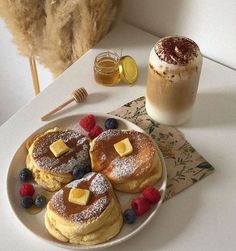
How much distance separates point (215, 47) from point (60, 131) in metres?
0.41

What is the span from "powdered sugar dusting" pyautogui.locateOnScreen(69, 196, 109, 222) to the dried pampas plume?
45 cm

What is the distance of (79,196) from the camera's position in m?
0.75

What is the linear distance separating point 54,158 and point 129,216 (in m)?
0.17

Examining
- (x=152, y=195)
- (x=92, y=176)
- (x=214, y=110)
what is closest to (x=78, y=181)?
(x=92, y=176)

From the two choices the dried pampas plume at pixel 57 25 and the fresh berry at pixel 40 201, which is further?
the dried pampas plume at pixel 57 25

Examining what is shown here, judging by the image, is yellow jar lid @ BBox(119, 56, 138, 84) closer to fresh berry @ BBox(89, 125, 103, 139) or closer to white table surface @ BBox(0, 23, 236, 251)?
white table surface @ BBox(0, 23, 236, 251)

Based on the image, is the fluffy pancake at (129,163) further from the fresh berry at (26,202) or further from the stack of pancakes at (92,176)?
the fresh berry at (26,202)

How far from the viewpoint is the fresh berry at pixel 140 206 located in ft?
2.54

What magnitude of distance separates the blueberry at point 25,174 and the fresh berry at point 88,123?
142 millimetres

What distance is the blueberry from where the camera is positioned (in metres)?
0.82

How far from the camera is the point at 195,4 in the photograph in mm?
981

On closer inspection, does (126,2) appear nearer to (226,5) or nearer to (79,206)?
(226,5)

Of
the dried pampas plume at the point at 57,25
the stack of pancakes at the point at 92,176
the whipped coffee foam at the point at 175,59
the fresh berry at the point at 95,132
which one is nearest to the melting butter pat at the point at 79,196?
the stack of pancakes at the point at 92,176

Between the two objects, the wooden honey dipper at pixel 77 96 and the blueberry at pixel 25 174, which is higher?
the wooden honey dipper at pixel 77 96
